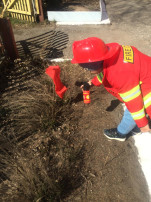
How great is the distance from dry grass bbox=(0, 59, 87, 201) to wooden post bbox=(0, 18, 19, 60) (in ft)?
2.83

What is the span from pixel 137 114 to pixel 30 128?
4.88 feet

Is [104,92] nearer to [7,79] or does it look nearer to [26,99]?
[26,99]

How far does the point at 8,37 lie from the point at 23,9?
2617 millimetres

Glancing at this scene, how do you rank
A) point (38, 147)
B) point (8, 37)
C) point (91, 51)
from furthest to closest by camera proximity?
point (8, 37), point (38, 147), point (91, 51)

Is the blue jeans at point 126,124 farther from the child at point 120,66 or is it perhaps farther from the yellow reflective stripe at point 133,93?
the yellow reflective stripe at point 133,93

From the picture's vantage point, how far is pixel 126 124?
232 centimetres

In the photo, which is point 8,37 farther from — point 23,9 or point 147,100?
point 147,100

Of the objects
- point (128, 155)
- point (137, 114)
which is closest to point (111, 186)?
point (128, 155)

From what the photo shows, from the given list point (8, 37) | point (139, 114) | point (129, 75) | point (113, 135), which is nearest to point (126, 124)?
point (113, 135)

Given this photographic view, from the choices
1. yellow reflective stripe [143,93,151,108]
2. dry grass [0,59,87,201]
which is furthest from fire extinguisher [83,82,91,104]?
yellow reflective stripe [143,93,151,108]

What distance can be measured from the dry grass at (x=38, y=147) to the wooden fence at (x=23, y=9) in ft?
10.9

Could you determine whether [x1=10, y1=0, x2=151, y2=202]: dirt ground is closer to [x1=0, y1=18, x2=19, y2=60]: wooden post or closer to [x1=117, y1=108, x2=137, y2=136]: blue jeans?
[x1=117, y1=108, x2=137, y2=136]: blue jeans

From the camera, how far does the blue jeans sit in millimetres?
A: 2234

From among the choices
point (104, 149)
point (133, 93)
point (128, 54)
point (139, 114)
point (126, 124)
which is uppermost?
point (128, 54)
